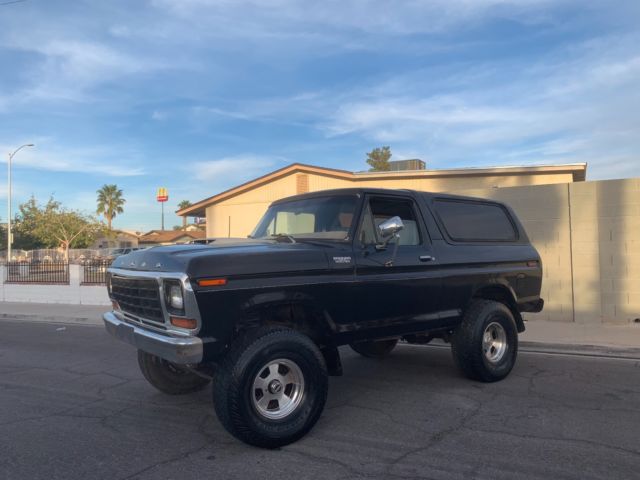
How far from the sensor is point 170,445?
4.37 meters

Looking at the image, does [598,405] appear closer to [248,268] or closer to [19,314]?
[248,268]

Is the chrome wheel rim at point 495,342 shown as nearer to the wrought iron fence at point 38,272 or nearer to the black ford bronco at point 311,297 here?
the black ford bronco at point 311,297

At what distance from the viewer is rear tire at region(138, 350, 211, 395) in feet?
18.4

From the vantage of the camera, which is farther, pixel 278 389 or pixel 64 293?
pixel 64 293

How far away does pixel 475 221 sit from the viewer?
6500mm

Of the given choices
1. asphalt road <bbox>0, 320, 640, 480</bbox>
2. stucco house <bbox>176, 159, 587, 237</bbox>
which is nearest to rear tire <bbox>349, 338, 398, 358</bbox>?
asphalt road <bbox>0, 320, 640, 480</bbox>

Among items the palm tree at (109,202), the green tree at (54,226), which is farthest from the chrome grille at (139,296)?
the palm tree at (109,202)

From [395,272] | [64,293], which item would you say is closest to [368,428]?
[395,272]

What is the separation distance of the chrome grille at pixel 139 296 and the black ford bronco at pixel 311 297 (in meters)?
0.02

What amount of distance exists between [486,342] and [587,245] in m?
5.23

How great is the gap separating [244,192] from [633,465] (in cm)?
2134

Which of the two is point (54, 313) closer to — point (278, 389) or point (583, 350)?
point (278, 389)

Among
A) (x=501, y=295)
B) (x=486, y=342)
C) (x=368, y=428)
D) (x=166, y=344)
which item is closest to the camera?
(x=166, y=344)

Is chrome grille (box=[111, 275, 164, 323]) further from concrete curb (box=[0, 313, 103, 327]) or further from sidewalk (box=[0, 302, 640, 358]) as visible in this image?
concrete curb (box=[0, 313, 103, 327])
